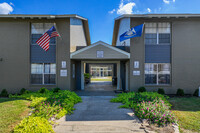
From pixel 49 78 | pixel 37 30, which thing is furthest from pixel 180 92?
pixel 37 30

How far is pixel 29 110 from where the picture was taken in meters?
5.83

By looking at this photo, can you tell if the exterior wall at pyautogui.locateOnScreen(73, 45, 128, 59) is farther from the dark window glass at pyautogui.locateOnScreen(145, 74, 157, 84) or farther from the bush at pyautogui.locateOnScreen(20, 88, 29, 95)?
the bush at pyautogui.locateOnScreen(20, 88, 29, 95)

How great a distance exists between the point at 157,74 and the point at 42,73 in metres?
10.4

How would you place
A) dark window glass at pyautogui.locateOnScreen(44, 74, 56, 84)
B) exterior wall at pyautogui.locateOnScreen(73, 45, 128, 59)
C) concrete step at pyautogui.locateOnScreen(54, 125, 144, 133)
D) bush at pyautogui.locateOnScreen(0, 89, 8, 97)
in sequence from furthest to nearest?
dark window glass at pyautogui.locateOnScreen(44, 74, 56, 84), exterior wall at pyautogui.locateOnScreen(73, 45, 128, 59), bush at pyautogui.locateOnScreen(0, 89, 8, 97), concrete step at pyautogui.locateOnScreen(54, 125, 144, 133)

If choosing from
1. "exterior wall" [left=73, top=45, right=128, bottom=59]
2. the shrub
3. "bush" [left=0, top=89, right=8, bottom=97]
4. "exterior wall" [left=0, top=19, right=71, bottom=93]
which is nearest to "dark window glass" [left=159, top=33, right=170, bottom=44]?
"exterior wall" [left=73, top=45, right=128, bottom=59]

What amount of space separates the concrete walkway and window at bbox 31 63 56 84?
5500mm

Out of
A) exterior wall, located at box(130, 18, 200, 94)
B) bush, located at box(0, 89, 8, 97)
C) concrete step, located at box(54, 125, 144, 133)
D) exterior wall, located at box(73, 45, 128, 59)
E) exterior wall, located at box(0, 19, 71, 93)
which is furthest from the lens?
exterior wall, located at box(0, 19, 71, 93)

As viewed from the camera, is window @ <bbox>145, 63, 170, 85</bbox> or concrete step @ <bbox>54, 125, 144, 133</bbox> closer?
concrete step @ <bbox>54, 125, 144, 133</bbox>

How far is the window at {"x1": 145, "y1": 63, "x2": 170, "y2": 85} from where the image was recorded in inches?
396

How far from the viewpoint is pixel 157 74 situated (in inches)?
398

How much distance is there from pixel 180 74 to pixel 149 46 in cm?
367

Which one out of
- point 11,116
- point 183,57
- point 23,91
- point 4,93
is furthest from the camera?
point 183,57

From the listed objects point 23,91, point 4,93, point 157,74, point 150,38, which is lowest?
point 4,93

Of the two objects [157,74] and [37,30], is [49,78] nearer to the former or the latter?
[37,30]
